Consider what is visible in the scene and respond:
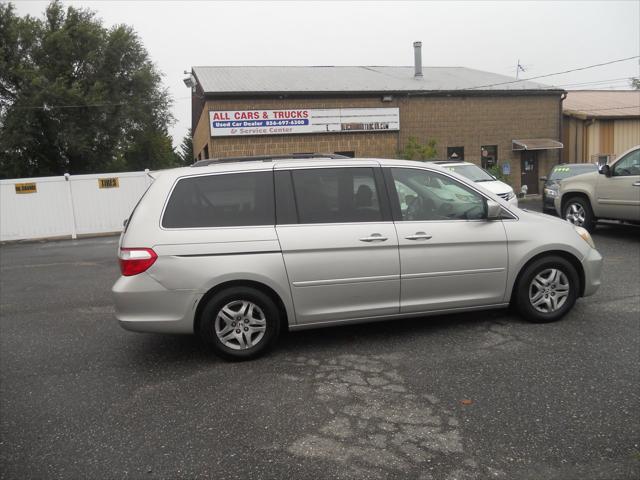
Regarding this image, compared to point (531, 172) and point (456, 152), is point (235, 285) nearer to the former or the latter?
point (456, 152)

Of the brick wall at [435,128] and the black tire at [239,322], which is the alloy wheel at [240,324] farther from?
the brick wall at [435,128]

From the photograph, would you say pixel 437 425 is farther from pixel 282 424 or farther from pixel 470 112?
pixel 470 112

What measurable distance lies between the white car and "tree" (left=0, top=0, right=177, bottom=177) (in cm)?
2555

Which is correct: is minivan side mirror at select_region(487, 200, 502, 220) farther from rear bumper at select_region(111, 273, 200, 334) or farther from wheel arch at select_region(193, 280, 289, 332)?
rear bumper at select_region(111, 273, 200, 334)

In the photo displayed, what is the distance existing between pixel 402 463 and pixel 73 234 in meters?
16.7

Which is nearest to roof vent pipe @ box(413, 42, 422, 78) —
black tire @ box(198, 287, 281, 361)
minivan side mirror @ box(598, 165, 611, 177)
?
minivan side mirror @ box(598, 165, 611, 177)

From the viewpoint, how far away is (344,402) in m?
3.77

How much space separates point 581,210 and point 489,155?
50.1 feet

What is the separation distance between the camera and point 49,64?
3294 centimetres

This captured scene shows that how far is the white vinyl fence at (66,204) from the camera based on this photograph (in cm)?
1708

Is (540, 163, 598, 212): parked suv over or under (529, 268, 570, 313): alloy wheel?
over

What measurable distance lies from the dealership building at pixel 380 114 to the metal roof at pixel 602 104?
7.58 ft

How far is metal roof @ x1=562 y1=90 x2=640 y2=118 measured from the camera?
26891mm

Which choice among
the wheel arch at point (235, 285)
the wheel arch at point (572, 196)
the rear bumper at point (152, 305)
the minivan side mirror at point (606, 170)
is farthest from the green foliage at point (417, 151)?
the rear bumper at point (152, 305)
